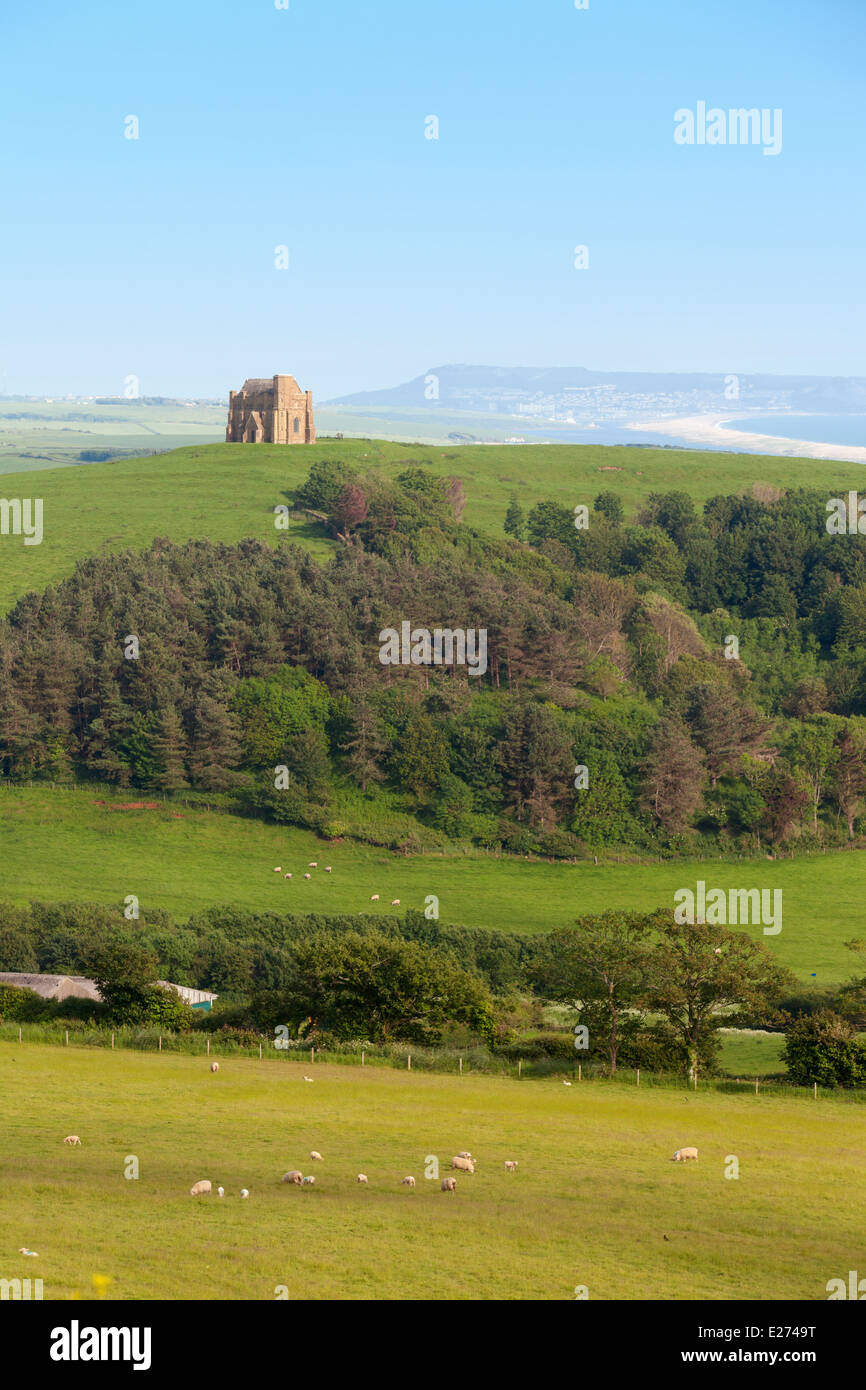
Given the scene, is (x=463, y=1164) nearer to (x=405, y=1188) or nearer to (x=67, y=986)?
(x=405, y=1188)

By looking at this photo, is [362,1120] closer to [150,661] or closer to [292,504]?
[150,661]

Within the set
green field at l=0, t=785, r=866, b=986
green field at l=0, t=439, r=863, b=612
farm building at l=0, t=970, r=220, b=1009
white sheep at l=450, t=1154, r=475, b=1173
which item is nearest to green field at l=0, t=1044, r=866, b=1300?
white sheep at l=450, t=1154, r=475, b=1173

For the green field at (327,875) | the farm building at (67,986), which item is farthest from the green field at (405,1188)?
the green field at (327,875)

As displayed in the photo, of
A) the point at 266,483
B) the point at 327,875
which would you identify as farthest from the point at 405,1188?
the point at 266,483

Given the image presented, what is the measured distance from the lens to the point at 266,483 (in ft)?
509

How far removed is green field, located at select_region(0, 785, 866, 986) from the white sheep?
1643 inches

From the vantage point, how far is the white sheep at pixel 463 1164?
33594 millimetres

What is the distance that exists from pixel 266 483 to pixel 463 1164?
127986 millimetres

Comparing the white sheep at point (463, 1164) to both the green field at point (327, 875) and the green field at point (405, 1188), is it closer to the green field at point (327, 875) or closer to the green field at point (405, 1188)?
the green field at point (405, 1188)

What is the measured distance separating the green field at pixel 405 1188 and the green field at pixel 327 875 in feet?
102

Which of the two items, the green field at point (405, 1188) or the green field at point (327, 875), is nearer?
the green field at point (405, 1188)

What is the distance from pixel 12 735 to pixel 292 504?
56.1m
